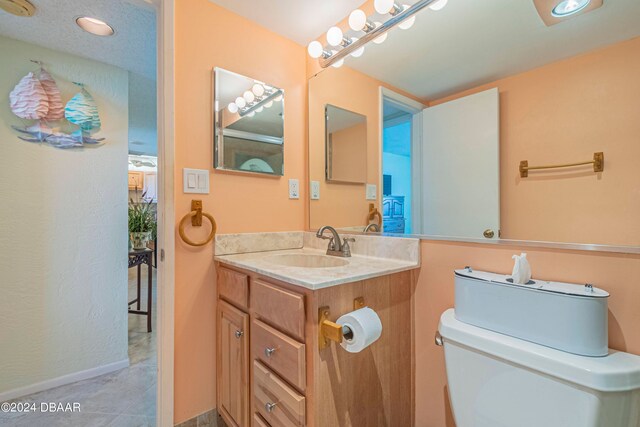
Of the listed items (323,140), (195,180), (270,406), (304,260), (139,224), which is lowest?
(270,406)

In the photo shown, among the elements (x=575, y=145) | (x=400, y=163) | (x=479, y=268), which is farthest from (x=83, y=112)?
(x=575, y=145)

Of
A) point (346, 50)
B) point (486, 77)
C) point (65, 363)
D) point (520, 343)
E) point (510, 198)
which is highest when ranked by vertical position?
point (346, 50)

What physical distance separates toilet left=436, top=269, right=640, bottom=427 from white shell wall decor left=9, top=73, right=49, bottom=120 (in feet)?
7.91

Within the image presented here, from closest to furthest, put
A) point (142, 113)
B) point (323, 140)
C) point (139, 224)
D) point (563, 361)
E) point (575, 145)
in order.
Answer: point (563, 361) → point (575, 145) → point (323, 140) → point (139, 224) → point (142, 113)

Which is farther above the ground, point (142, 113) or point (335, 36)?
point (142, 113)

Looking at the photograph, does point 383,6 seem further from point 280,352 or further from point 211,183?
point 280,352

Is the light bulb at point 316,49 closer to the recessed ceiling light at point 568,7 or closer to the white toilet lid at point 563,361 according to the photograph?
the recessed ceiling light at point 568,7

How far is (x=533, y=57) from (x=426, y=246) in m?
0.71

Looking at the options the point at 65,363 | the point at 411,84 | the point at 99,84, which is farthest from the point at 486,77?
the point at 65,363

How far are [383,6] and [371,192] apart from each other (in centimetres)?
81

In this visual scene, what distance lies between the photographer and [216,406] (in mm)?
1291

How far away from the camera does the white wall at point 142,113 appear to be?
223 centimetres

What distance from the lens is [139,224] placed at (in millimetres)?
2373

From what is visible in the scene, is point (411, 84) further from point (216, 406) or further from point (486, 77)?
point (216, 406)
